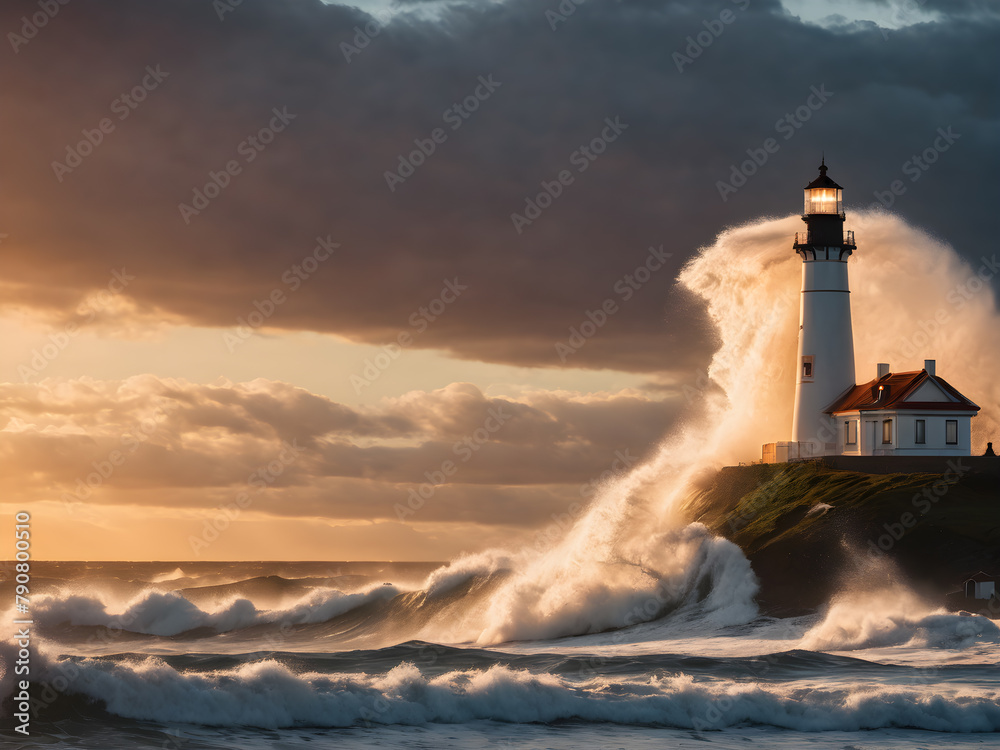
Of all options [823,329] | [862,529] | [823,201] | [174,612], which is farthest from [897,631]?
[174,612]

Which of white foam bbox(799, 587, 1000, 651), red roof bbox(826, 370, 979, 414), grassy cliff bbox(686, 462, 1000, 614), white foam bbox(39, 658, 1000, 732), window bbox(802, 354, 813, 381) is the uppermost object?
window bbox(802, 354, 813, 381)

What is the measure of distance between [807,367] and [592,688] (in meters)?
23.6

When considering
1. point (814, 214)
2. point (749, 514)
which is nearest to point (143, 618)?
point (749, 514)

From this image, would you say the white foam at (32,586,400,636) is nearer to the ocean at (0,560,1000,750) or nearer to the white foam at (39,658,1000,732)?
the ocean at (0,560,1000,750)

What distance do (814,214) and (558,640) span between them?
19618 millimetres

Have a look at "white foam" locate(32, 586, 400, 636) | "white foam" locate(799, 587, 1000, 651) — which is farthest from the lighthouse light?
"white foam" locate(32, 586, 400, 636)

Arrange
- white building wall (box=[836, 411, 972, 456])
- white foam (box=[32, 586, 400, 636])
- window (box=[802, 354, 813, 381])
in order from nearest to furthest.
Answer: white foam (box=[32, 586, 400, 636]), white building wall (box=[836, 411, 972, 456]), window (box=[802, 354, 813, 381])

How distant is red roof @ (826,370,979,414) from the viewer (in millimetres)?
36000

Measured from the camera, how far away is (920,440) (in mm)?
35906

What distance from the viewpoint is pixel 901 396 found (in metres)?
36.0

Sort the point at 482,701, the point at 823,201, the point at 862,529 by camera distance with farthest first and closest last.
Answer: the point at 823,201 < the point at 862,529 < the point at 482,701

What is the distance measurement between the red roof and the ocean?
33.7 ft

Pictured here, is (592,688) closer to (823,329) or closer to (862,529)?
(862,529)

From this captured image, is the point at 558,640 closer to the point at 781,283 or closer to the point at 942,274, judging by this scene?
the point at 781,283
